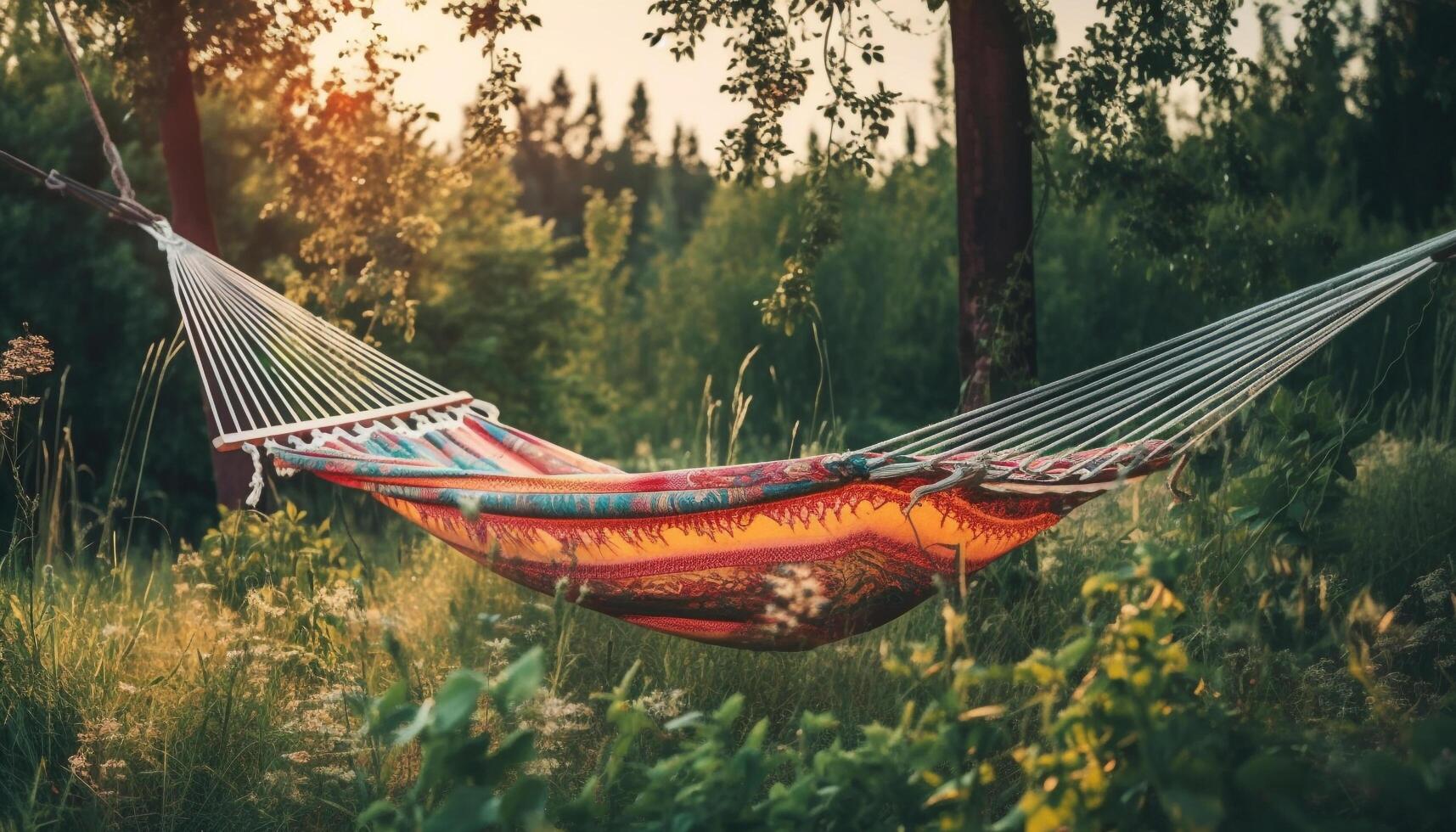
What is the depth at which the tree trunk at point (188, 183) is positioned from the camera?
3117 millimetres

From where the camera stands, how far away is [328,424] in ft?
8.36

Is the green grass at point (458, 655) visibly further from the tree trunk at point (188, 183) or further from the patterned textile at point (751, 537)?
the tree trunk at point (188, 183)

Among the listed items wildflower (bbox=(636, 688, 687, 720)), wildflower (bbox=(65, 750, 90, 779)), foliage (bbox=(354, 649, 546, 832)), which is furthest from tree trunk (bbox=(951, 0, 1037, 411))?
wildflower (bbox=(65, 750, 90, 779))

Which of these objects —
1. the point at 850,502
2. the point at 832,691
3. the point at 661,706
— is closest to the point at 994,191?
the point at 850,502

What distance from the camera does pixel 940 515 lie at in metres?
1.80

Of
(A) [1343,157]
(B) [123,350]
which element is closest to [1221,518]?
(B) [123,350]

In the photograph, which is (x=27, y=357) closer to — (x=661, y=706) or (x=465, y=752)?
(x=661, y=706)

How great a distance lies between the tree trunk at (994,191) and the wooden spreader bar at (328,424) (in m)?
1.26

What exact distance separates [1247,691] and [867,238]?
604 centimetres

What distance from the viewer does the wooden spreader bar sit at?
2.36 meters

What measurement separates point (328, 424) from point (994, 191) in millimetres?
1572

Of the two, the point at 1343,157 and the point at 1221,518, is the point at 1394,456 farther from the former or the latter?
the point at 1343,157

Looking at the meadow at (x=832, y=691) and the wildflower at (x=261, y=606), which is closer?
the meadow at (x=832, y=691)

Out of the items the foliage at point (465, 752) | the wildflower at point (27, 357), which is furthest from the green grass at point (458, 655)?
the wildflower at point (27, 357)
